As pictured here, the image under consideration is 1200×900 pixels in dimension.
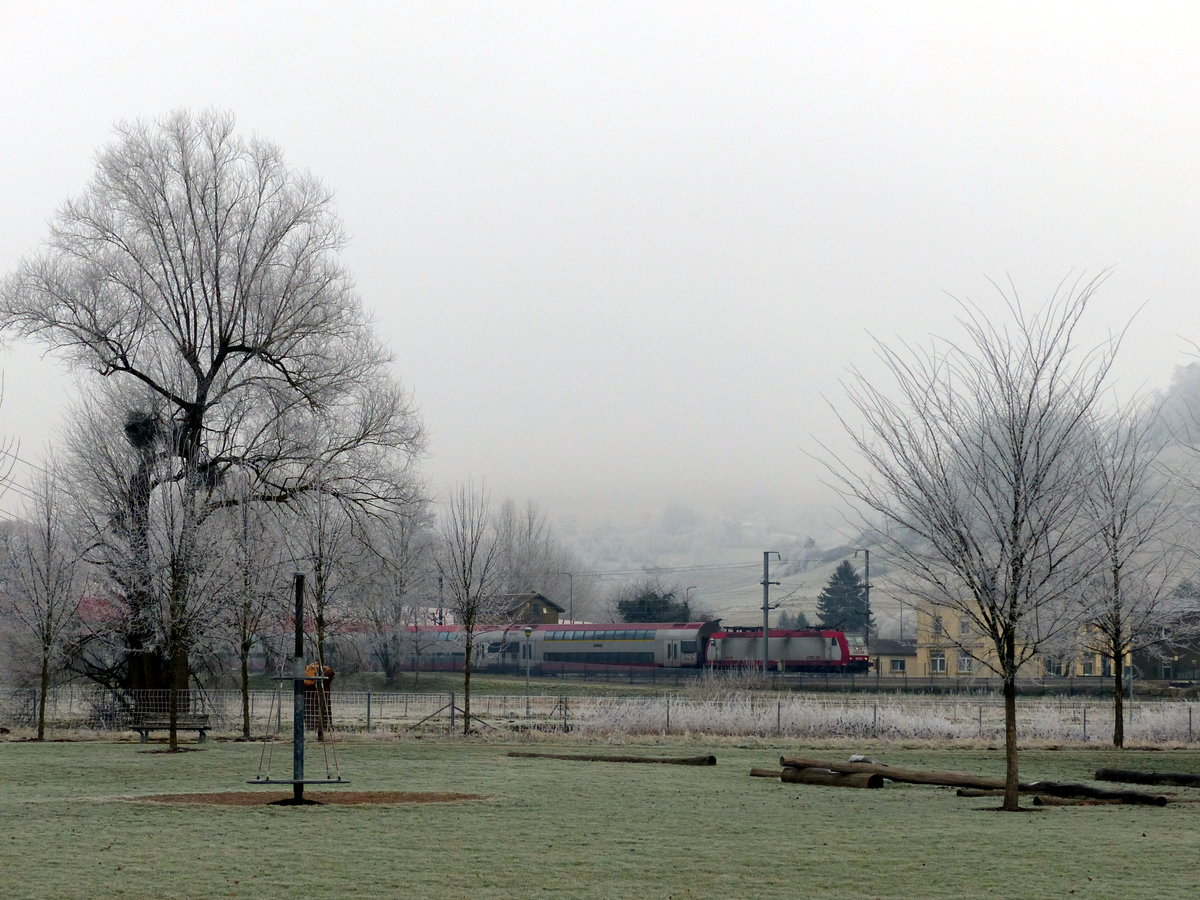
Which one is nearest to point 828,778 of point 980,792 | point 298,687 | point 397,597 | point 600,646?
point 980,792

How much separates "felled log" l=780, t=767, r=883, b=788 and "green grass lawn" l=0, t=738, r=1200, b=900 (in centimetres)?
17

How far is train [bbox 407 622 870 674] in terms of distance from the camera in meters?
69.6

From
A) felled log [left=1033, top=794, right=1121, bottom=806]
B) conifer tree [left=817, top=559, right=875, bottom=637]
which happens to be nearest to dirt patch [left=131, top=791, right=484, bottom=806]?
felled log [left=1033, top=794, right=1121, bottom=806]

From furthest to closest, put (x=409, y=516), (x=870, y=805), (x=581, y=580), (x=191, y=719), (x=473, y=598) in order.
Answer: (x=581, y=580) < (x=409, y=516) < (x=473, y=598) < (x=191, y=719) < (x=870, y=805)

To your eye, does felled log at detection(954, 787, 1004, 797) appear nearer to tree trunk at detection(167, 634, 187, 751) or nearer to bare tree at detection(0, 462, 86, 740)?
tree trunk at detection(167, 634, 187, 751)

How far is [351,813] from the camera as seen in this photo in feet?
46.0

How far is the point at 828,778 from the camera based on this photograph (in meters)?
17.9

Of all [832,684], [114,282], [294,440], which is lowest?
[832,684]

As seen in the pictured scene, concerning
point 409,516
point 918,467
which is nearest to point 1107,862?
point 918,467

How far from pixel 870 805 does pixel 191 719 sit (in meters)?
16.0

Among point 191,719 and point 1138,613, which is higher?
point 1138,613

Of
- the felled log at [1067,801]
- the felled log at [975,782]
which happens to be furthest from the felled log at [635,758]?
the felled log at [1067,801]

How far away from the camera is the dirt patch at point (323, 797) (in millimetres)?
15172

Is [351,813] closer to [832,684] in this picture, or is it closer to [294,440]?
[294,440]
